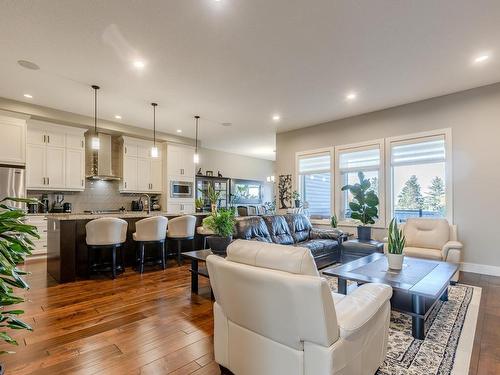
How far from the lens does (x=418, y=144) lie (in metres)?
5.11

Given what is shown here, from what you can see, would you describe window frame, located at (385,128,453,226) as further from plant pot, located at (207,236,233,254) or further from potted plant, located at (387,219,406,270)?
plant pot, located at (207,236,233,254)

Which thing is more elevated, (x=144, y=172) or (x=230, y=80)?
(x=230, y=80)

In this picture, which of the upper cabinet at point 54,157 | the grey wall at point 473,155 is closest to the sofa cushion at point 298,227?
the grey wall at point 473,155

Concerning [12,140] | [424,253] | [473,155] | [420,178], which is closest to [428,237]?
[424,253]

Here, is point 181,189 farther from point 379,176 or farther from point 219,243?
point 379,176

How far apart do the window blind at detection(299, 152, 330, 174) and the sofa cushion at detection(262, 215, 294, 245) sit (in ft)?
7.09

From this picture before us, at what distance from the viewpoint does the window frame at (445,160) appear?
4688 mm

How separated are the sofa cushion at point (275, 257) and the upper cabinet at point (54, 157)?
5.63 meters

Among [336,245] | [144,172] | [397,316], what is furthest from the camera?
[144,172]

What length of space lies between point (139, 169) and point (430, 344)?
677 centimetres

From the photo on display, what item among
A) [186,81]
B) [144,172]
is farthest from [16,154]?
[186,81]

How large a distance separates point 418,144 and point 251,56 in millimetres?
3673

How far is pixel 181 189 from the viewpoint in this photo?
7.66m

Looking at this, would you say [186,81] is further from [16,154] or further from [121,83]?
[16,154]
